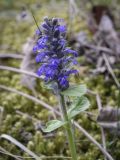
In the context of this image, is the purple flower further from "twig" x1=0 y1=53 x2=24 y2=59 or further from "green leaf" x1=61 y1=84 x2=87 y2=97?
"twig" x1=0 y1=53 x2=24 y2=59

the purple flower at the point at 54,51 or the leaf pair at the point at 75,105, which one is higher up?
the purple flower at the point at 54,51

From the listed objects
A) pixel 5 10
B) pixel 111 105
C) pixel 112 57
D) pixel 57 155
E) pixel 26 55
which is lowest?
pixel 57 155

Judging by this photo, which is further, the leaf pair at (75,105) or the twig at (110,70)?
the twig at (110,70)

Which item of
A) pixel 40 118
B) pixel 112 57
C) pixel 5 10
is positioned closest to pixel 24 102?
pixel 40 118

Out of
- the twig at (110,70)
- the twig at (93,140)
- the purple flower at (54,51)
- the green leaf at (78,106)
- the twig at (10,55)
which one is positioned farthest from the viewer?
the twig at (10,55)

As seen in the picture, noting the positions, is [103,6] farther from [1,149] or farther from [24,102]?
[1,149]

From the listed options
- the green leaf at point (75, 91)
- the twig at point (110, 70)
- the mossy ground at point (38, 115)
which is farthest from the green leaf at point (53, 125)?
the twig at point (110, 70)

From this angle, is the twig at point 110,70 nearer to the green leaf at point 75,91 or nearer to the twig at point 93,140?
the twig at point 93,140

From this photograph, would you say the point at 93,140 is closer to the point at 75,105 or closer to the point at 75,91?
the point at 75,105

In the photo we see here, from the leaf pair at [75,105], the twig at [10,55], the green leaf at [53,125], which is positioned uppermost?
the twig at [10,55]
